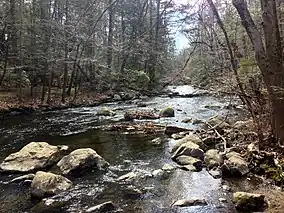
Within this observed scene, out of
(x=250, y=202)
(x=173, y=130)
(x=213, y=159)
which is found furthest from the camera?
(x=173, y=130)

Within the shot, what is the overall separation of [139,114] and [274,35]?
36.4 feet

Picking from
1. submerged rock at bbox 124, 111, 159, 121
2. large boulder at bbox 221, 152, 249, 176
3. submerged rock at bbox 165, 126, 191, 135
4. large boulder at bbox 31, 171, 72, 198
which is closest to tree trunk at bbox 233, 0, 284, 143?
large boulder at bbox 221, 152, 249, 176

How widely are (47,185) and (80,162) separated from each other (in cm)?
167

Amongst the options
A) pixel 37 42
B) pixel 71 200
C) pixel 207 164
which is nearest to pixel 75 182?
pixel 71 200

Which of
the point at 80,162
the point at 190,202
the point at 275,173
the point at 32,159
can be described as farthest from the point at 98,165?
the point at 275,173

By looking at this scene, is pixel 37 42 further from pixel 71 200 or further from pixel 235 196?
pixel 235 196

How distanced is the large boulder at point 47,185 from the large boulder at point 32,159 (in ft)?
4.96

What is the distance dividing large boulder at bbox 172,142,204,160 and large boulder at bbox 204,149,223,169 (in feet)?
0.86

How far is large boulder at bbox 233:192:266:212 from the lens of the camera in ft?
21.1

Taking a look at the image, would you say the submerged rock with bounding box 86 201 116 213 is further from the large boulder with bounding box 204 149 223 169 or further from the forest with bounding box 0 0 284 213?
the large boulder with bounding box 204 149 223 169

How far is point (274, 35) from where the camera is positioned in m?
8.14

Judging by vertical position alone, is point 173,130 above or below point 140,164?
above

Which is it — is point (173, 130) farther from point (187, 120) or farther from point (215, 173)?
point (215, 173)

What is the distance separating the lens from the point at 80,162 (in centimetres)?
931
